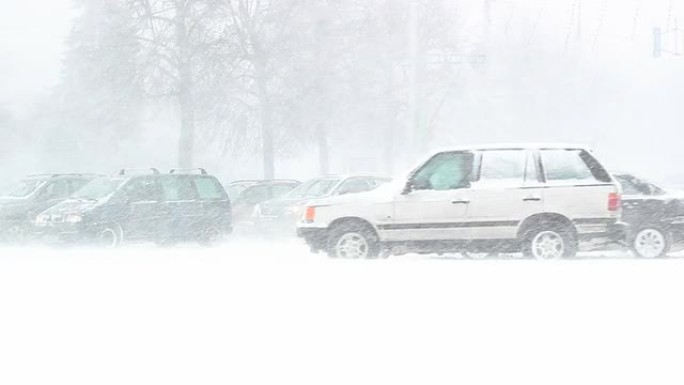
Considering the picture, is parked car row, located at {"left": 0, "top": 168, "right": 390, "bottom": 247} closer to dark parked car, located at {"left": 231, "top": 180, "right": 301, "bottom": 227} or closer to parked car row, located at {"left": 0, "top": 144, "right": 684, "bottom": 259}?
dark parked car, located at {"left": 231, "top": 180, "right": 301, "bottom": 227}

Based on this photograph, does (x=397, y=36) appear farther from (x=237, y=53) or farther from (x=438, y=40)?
(x=237, y=53)

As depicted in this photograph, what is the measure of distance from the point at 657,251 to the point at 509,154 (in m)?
→ 3.18

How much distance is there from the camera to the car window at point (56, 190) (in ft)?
75.4

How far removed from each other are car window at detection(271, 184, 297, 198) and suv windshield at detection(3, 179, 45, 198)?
559 cm

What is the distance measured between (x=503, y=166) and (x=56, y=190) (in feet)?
40.8

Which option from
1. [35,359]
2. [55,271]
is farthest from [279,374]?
[55,271]

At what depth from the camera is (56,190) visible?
2322 centimetres

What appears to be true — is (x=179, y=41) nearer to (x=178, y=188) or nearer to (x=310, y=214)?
(x=178, y=188)

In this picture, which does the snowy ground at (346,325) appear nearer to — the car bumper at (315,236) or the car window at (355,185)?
the car bumper at (315,236)

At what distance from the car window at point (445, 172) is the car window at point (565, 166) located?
3.47ft

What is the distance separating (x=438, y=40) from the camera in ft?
136

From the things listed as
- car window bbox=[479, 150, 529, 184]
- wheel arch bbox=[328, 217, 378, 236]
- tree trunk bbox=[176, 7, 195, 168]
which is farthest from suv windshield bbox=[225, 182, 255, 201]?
car window bbox=[479, 150, 529, 184]

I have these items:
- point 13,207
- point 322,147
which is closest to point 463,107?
point 322,147

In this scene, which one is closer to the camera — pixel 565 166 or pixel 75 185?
pixel 565 166
